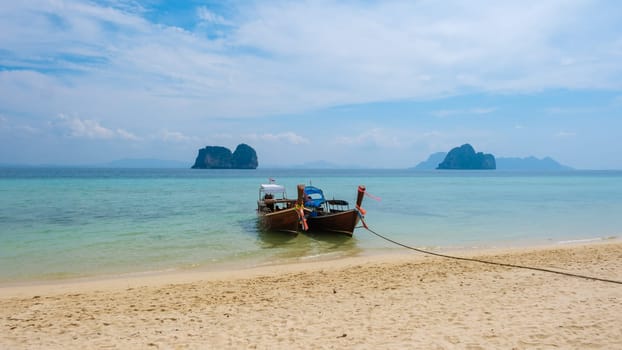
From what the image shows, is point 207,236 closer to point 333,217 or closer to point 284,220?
point 284,220

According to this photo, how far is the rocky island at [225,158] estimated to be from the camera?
186000mm

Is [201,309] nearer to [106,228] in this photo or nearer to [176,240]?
[176,240]

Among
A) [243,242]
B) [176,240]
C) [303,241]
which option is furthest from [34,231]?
[303,241]

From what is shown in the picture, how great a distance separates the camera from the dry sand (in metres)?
5.77

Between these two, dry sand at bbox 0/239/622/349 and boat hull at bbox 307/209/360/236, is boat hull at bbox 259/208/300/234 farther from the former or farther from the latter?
dry sand at bbox 0/239/622/349

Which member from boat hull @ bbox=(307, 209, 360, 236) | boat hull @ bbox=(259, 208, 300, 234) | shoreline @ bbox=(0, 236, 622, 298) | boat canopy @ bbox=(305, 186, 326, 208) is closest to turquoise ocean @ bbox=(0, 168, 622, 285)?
shoreline @ bbox=(0, 236, 622, 298)

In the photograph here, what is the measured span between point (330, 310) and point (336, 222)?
10094 millimetres

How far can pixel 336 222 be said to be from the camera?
1725 cm

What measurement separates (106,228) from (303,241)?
10485 millimetres

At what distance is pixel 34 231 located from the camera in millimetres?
18172

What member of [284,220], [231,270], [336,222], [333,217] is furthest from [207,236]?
[231,270]

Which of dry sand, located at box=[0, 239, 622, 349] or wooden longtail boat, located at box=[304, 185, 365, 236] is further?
wooden longtail boat, located at box=[304, 185, 365, 236]

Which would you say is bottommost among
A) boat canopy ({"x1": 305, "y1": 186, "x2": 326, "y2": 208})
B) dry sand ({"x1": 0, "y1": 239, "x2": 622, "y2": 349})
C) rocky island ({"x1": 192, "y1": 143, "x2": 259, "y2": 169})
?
dry sand ({"x1": 0, "y1": 239, "x2": 622, "y2": 349})

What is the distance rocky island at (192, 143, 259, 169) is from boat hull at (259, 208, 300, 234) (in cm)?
17385
